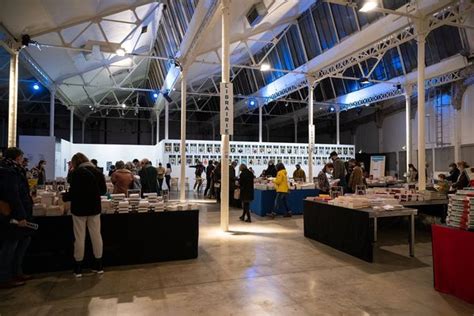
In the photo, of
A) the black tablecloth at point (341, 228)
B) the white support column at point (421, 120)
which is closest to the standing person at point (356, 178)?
the white support column at point (421, 120)

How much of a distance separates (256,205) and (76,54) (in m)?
7.14

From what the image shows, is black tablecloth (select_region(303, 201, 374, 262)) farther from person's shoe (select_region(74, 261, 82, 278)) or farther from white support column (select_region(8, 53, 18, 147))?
white support column (select_region(8, 53, 18, 147))

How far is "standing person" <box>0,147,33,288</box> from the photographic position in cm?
344

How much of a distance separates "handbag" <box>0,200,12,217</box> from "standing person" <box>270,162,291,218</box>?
18.2ft

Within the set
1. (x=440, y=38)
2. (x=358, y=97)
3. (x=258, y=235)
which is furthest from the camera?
(x=358, y=97)

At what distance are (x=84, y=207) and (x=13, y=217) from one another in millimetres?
678

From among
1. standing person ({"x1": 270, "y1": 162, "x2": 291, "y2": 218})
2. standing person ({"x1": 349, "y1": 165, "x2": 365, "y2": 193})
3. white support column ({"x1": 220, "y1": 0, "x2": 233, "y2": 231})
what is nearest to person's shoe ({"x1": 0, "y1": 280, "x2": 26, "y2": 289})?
white support column ({"x1": 220, "y1": 0, "x2": 233, "y2": 231})

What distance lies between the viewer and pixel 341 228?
5.09 m

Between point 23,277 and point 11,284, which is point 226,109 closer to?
point 23,277

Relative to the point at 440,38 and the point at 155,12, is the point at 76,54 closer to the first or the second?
the point at 155,12

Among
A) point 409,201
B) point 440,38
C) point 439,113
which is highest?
point 440,38

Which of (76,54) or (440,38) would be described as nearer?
(76,54)

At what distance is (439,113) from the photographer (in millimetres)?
14656

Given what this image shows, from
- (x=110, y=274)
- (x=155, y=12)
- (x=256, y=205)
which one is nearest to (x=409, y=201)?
(x=256, y=205)
